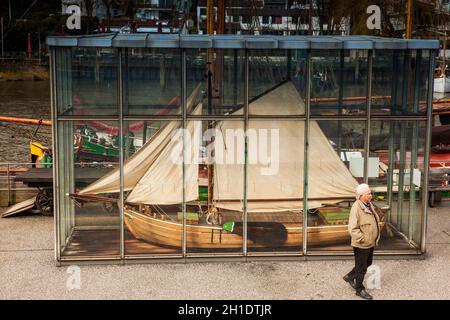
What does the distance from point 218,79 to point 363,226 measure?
Answer: 385 centimetres

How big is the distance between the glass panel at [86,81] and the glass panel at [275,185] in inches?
105

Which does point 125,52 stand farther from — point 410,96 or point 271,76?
point 410,96

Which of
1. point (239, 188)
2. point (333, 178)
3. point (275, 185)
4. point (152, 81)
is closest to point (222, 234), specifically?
point (239, 188)

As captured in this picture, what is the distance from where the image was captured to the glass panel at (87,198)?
12383mm

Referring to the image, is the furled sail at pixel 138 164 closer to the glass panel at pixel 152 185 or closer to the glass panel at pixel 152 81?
the glass panel at pixel 152 185

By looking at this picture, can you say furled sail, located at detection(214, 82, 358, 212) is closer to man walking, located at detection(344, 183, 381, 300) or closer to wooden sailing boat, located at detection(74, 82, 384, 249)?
wooden sailing boat, located at detection(74, 82, 384, 249)

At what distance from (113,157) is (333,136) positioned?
4.18m

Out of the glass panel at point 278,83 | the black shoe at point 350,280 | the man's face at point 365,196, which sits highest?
the glass panel at point 278,83

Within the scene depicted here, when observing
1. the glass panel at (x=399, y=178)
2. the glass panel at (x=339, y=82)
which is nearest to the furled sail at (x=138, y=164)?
the glass panel at (x=339, y=82)

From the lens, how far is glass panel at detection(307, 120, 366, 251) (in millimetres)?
12500

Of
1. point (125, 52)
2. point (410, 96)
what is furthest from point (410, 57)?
point (125, 52)

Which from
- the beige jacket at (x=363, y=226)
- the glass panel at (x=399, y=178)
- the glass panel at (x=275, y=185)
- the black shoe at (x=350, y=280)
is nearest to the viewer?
the beige jacket at (x=363, y=226)

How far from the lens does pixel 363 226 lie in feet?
34.6

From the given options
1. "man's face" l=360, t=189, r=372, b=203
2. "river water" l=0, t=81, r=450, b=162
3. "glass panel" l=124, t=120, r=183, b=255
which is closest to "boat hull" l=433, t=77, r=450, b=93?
"river water" l=0, t=81, r=450, b=162
